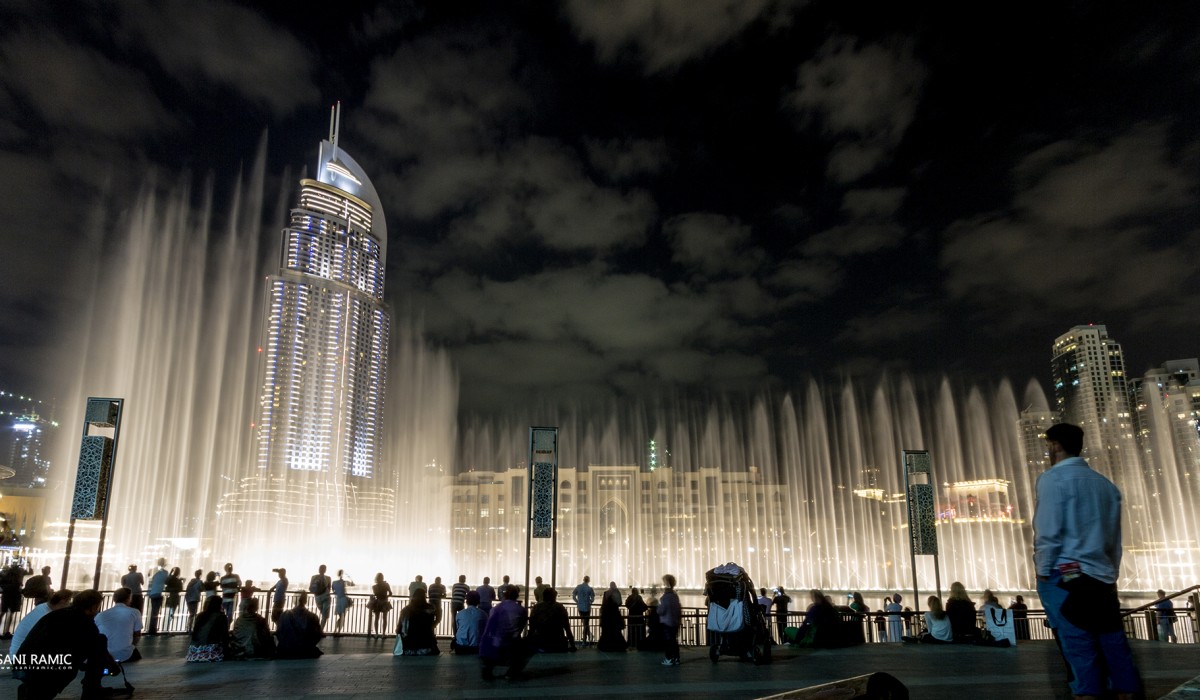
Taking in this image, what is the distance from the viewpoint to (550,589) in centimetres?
1212

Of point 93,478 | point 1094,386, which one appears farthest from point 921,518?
point 1094,386

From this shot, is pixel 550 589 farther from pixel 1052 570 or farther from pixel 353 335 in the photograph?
pixel 353 335

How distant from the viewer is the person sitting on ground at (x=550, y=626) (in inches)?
473

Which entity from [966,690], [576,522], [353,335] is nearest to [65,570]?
[966,690]

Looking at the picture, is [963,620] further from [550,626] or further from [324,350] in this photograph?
[324,350]

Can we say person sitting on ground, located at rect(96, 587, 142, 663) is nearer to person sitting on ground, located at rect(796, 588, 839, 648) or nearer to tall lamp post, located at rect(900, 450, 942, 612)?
person sitting on ground, located at rect(796, 588, 839, 648)

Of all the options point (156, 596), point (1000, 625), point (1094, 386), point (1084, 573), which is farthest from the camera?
point (1094, 386)

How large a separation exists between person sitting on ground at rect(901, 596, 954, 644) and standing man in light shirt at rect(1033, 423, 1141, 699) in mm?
10858

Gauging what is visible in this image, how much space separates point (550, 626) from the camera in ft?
40.4

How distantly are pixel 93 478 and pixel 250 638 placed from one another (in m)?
6.39

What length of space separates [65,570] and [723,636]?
492 inches

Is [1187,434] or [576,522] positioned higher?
[1187,434]

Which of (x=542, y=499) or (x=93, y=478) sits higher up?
(x=93, y=478)

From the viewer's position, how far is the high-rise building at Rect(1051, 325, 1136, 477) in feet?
421
